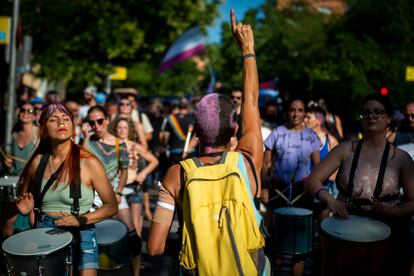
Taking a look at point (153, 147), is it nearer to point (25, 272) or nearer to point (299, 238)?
point (299, 238)

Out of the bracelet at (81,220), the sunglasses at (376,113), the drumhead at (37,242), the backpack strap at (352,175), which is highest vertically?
the sunglasses at (376,113)

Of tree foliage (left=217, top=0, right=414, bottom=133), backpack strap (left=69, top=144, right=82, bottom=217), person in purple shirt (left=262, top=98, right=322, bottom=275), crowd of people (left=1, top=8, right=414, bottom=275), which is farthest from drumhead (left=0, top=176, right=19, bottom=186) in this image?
tree foliage (left=217, top=0, right=414, bottom=133)

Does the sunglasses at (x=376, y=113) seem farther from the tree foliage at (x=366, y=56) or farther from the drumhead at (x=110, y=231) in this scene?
the tree foliage at (x=366, y=56)

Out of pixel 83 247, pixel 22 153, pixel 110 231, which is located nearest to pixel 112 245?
pixel 110 231

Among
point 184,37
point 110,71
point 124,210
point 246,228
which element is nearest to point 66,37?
point 110,71

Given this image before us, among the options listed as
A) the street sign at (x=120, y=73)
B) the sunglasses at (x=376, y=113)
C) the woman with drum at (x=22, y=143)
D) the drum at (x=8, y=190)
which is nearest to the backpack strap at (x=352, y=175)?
the sunglasses at (x=376, y=113)

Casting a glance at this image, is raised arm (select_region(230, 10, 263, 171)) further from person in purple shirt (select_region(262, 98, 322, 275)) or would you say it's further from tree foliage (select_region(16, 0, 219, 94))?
tree foliage (select_region(16, 0, 219, 94))

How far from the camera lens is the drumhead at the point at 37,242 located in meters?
3.24

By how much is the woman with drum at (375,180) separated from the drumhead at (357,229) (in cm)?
7

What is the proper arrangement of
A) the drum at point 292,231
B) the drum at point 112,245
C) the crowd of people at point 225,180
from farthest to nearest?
1. the drum at point 292,231
2. the drum at point 112,245
3. the crowd of people at point 225,180

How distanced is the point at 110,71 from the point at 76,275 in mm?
19782

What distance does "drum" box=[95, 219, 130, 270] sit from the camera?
14.0ft

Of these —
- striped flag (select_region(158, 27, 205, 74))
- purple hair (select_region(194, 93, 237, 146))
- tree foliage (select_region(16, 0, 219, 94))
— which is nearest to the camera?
purple hair (select_region(194, 93, 237, 146))

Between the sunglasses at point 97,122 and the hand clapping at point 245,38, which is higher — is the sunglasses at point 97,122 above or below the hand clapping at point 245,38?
below
